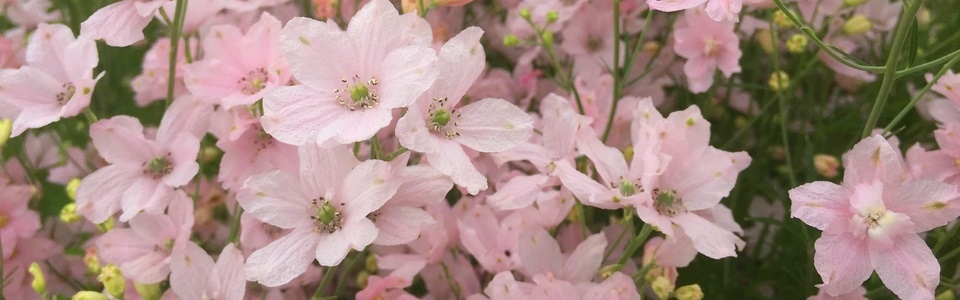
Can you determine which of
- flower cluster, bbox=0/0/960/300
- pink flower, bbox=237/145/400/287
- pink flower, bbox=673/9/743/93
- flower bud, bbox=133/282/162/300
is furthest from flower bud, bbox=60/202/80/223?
pink flower, bbox=673/9/743/93

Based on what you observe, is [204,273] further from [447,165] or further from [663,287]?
[663,287]

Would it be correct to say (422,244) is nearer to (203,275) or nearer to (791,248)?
(203,275)

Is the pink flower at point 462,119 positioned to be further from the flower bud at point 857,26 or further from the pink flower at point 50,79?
the flower bud at point 857,26

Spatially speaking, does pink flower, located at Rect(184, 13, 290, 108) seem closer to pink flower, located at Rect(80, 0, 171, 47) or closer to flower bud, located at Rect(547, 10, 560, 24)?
pink flower, located at Rect(80, 0, 171, 47)

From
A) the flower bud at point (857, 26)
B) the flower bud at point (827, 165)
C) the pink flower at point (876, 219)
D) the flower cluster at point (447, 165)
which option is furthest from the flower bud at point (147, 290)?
the flower bud at point (857, 26)

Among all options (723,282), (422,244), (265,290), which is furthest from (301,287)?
(723,282)

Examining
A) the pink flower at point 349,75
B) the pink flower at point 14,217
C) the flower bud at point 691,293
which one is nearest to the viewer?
the pink flower at point 349,75
